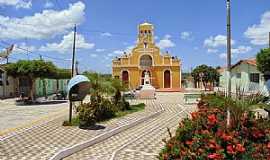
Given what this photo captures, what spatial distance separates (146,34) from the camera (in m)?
56.2

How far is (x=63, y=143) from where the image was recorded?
32.7ft

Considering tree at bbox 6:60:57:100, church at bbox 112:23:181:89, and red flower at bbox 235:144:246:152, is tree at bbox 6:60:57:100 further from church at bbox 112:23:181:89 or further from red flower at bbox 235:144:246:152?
church at bbox 112:23:181:89

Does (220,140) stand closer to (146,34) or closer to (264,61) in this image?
(264,61)

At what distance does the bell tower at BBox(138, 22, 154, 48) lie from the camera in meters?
55.9

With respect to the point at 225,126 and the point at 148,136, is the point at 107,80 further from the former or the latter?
the point at 225,126

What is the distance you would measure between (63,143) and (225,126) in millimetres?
5361

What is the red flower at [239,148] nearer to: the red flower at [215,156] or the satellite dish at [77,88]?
the red flower at [215,156]

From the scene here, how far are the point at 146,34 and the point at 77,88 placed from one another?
43577 millimetres

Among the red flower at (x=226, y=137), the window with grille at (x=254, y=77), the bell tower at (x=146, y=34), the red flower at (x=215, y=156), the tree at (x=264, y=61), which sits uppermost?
the bell tower at (x=146, y=34)

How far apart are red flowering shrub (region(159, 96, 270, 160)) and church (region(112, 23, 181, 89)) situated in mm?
48940

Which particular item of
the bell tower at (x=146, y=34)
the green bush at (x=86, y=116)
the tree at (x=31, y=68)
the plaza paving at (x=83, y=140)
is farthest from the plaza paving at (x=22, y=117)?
the bell tower at (x=146, y=34)

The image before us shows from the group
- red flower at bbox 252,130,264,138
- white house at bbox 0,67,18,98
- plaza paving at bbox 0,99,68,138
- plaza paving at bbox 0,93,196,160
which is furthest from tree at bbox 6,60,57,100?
red flower at bbox 252,130,264,138

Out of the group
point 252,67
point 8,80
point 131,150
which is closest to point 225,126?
point 131,150

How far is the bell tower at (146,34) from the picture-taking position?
55906 millimetres
